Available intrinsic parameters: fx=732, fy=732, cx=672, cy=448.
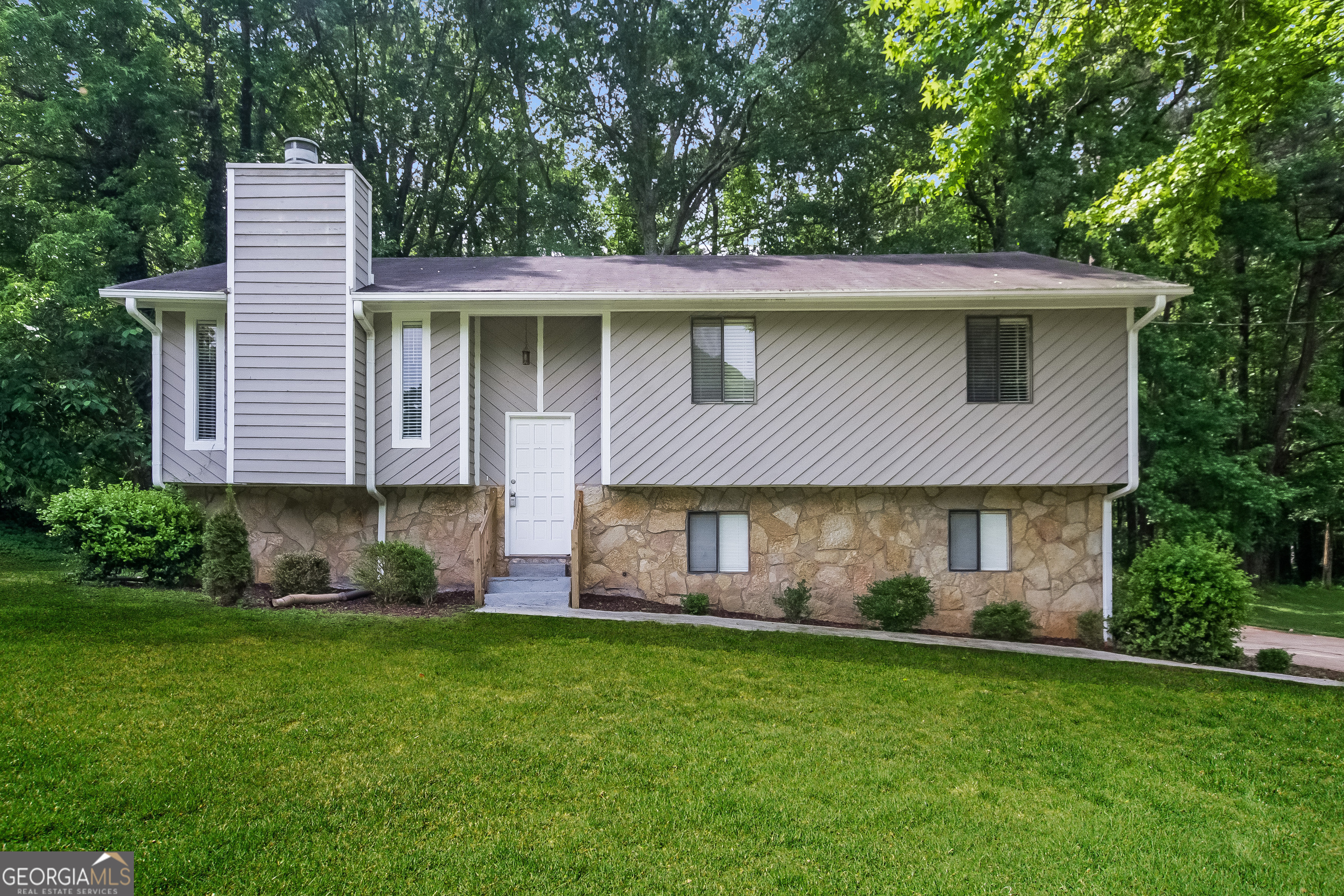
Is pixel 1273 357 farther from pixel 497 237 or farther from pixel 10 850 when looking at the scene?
pixel 10 850

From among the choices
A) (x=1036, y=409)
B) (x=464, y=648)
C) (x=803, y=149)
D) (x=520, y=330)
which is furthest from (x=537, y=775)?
(x=803, y=149)

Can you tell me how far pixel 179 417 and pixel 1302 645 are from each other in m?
17.4

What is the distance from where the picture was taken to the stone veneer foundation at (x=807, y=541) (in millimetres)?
10031

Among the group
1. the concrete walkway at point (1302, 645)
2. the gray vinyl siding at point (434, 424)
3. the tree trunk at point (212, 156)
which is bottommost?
the concrete walkway at point (1302, 645)

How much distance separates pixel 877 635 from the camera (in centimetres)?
866

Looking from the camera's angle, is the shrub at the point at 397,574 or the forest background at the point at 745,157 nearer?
the shrub at the point at 397,574

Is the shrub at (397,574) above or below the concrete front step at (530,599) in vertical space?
above

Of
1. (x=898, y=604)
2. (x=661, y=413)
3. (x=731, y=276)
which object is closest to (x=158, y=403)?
(x=661, y=413)

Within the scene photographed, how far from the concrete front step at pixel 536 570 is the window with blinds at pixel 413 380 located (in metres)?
2.18

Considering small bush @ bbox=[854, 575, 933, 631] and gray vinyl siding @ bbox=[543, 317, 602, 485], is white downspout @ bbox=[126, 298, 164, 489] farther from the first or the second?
small bush @ bbox=[854, 575, 933, 631]

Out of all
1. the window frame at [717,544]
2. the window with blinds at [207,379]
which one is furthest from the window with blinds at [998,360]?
the window with blinds at [207,379]

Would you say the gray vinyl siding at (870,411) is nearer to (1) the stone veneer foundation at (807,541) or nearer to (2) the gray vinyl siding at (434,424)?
(1) the stone veneer foundation at (807,541)

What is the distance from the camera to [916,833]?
3.74 meters

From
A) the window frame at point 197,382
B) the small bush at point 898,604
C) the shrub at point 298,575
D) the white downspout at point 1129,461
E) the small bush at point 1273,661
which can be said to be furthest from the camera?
the window frame at point 197,382
